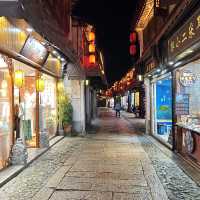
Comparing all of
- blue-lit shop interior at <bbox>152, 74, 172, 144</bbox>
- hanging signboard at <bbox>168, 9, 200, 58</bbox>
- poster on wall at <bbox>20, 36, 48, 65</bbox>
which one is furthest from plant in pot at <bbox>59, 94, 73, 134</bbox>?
hanging signboard at <bbox>168, 9, 200, 58</bbox>

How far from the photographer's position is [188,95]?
12680 mm

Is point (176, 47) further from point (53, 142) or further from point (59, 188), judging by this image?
point (53, 142)

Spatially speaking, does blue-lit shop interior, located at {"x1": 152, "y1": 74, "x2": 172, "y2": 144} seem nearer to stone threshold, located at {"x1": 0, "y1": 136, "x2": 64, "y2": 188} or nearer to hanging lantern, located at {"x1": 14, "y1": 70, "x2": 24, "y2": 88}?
stone threshold, located at {"x1": 0, "y1": 136, "x2": 64, "y2": 188}

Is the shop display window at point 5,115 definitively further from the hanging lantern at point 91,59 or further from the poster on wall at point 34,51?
the hanging lantern at point 91,59

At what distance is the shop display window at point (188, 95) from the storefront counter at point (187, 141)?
16cm

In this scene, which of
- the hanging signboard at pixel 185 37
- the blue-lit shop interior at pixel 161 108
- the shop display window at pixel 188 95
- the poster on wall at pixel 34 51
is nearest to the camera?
the hanging signboard at pixel 185 37

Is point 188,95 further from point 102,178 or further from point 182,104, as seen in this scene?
point 102,178

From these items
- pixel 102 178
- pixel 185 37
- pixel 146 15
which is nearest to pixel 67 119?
pixel 146 15

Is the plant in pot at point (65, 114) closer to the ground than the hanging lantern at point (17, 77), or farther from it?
closer to the ground

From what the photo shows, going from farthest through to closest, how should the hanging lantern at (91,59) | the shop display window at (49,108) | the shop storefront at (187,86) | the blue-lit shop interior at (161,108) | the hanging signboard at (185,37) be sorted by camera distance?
the hanging lantern at (91,59)
the blue-lit shop interior at (161,108)
the shop display window at (49,108)
the shop storefront at (187,86)
the hanging signboard at (185,37)

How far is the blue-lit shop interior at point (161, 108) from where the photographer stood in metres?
18.2

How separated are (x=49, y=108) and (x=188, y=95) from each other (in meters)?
7.86

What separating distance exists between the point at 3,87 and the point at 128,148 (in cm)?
665

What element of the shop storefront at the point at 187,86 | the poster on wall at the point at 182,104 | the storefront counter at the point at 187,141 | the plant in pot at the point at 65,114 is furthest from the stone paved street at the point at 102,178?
the plant in pot at the point at 65,114
